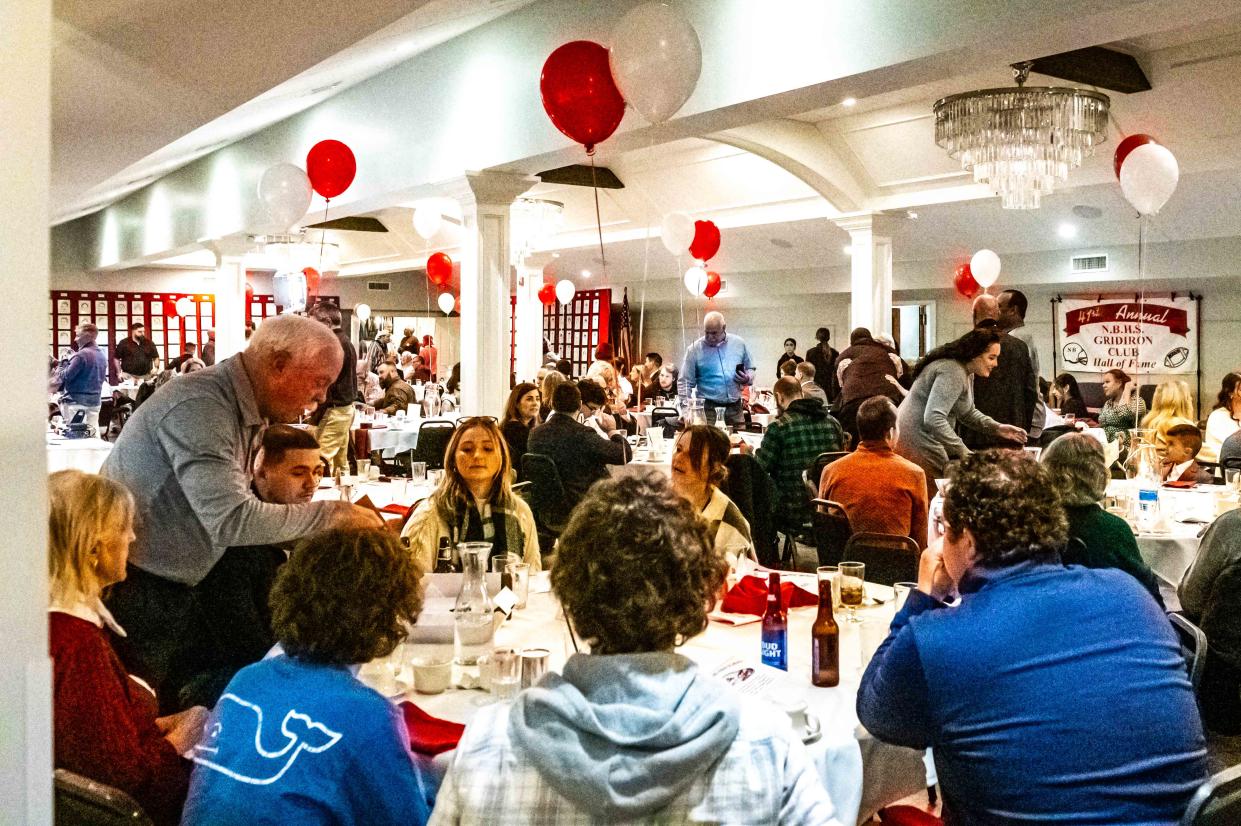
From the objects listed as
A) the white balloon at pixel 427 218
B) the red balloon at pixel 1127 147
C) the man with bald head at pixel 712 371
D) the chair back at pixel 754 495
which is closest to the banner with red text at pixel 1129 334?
the man with bald head at pixel 712 371

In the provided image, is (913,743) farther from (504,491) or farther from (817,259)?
(817,259)

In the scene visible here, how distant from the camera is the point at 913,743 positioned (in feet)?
6.02

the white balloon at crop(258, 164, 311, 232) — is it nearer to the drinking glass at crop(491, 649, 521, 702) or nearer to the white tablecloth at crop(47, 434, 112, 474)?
the white tablecloth at crop(47, 434, 112, 474)

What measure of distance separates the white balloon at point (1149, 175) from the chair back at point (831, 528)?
339cm

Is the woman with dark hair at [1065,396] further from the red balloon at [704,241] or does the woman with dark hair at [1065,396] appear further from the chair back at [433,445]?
the chair back at [433,445]

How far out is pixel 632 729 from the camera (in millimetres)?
1284

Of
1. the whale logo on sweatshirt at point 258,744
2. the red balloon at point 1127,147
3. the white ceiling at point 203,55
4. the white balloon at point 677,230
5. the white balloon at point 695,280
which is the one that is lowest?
the whale logo on sweatshirt at point 258,744

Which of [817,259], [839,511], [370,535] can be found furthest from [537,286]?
[370,535]

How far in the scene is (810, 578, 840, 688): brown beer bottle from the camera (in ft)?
7.50

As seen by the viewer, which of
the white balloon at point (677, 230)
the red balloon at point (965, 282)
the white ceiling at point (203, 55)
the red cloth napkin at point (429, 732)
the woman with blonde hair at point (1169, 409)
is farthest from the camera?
the red balloon at point (965, 282)

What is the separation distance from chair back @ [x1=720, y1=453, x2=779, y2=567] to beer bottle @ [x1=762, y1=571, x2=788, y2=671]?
2.87 metres

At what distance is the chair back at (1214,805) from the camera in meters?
1.61

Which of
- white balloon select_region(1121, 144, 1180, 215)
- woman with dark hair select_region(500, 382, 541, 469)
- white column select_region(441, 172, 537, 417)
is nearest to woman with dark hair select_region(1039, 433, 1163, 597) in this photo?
woman with dark hair select_region(500, 382, 541, 469)

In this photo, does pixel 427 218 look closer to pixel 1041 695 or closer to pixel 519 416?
pixel 519 416
